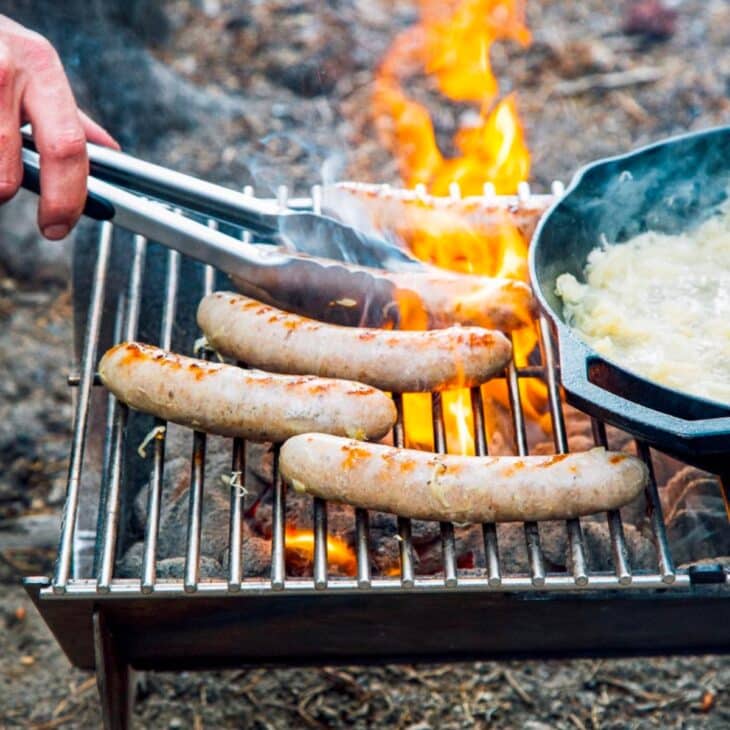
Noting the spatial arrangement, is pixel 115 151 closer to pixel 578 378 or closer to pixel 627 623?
pixel 578 378

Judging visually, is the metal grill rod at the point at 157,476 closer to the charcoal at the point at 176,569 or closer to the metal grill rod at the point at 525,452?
the charcoal at the point at 176,569

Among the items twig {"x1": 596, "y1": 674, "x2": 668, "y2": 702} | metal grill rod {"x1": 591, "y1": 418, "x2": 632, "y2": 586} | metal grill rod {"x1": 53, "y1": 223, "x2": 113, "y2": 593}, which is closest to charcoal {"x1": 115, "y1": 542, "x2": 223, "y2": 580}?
metal grill rod {"x1": 53, "y1": 223, "x2": 113, "y2": 593}

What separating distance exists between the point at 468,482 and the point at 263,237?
108cm

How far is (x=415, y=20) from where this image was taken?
691 centimetres

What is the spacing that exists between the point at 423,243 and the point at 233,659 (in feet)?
4.45

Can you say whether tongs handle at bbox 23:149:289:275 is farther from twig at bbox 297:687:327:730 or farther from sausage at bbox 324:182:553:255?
twig at bbox 297:687:327:730

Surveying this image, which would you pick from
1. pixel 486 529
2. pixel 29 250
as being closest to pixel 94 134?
pixel 486 529

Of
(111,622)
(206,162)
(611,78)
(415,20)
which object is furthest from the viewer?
Answer: (415,20)

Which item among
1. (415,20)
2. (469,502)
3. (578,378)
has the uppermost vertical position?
(415,20)

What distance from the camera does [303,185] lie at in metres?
5.59

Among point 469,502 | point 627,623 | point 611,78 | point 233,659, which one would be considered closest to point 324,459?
point 469,502

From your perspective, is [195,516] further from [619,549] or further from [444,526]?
[619,549]

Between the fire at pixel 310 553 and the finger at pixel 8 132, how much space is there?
3.91 feet

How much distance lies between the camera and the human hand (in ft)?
8.79
